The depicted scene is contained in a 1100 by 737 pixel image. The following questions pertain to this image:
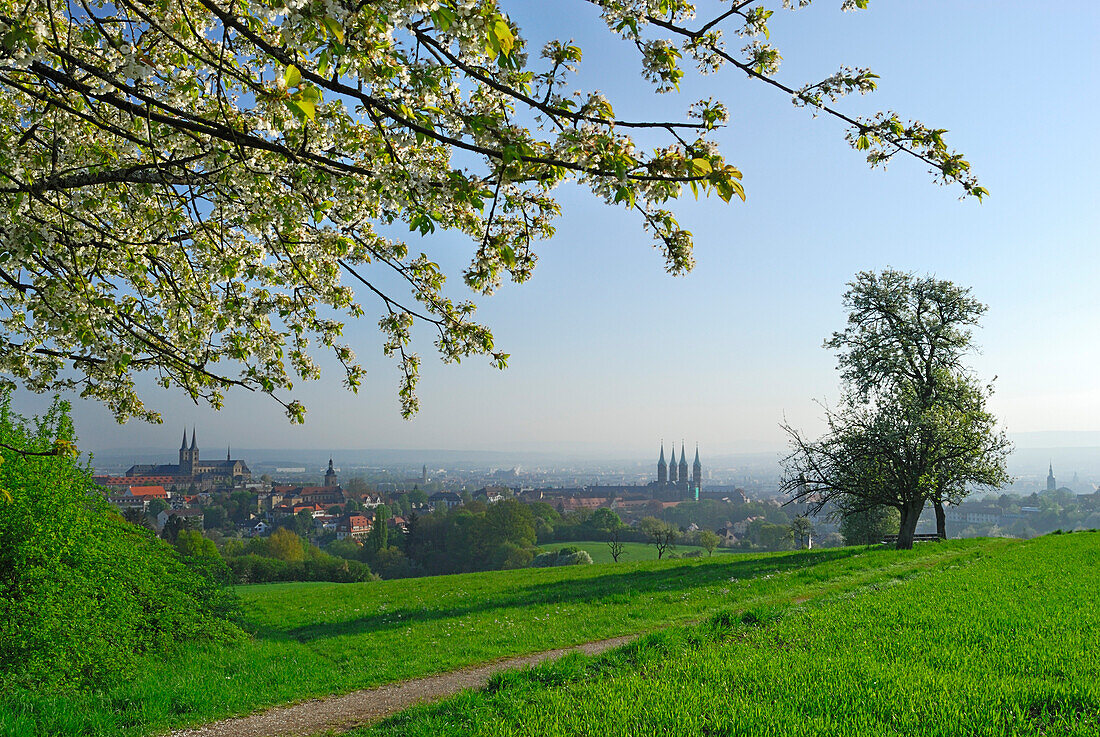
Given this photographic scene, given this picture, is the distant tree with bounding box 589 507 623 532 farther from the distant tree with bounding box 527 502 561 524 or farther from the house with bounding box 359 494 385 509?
the house with bounding box 359 494 385 509

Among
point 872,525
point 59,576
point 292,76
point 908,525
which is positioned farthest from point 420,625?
point 872,525

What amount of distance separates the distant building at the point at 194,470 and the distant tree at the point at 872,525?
526 ft

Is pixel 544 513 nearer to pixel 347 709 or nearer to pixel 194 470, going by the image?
pixel 347 709

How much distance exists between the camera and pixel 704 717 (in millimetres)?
4355

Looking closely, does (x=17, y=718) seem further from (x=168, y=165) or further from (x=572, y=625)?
(x=572, y=625)

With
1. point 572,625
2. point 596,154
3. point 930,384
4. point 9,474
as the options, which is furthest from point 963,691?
point 930,384

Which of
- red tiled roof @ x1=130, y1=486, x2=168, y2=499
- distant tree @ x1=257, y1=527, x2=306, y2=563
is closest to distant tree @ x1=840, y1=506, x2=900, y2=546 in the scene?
distant tree @ x1=257, y1=527, x2=306, y2=563

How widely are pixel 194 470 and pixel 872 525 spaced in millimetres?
175183

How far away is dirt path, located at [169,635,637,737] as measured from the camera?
6.87 meters

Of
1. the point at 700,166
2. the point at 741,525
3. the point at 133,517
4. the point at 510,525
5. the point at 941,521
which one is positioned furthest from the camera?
the point at 741,525

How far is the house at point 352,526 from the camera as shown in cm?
10706

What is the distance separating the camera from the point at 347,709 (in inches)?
296

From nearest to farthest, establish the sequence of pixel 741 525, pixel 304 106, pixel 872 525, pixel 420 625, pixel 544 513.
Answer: pixel 304 106 → pixel 420 625 → pixel 872 525 → pixel 544 513 → pixel 741 525

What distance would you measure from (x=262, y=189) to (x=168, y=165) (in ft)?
2.82
